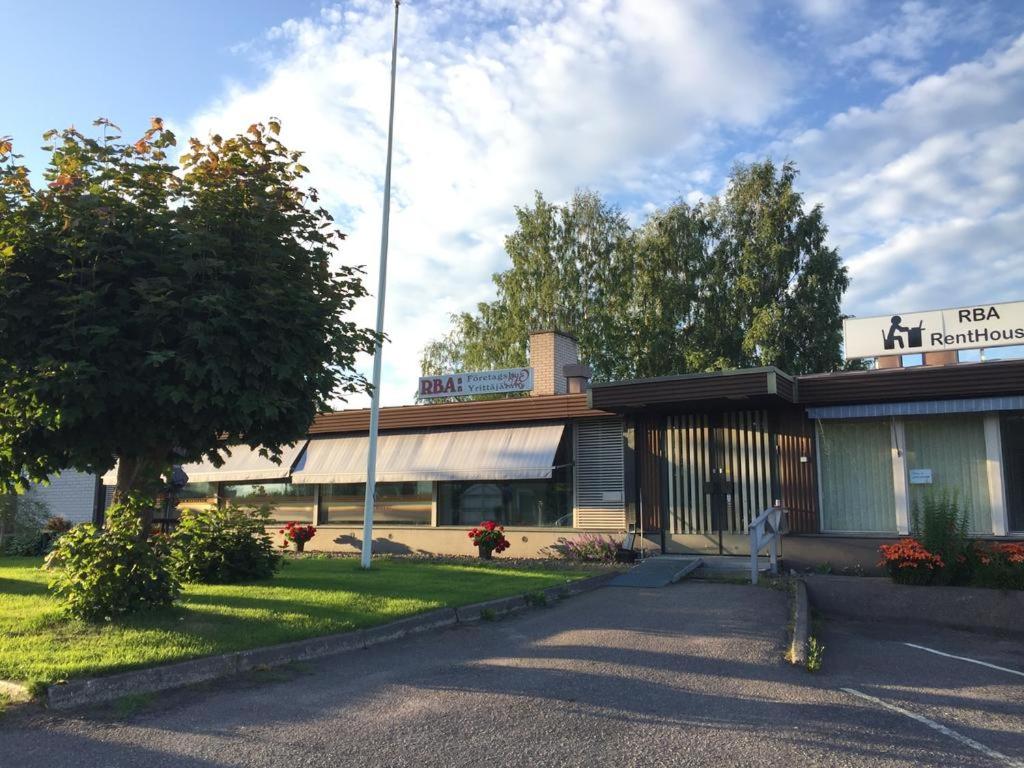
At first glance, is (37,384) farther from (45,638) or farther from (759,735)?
(759,735)

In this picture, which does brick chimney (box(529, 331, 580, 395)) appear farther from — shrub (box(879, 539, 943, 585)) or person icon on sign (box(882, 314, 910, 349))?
shrub (box(879, 539, 943, 585))

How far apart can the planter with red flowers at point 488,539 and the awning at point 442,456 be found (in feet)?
4.14

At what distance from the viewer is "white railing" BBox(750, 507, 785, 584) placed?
43.9 ft

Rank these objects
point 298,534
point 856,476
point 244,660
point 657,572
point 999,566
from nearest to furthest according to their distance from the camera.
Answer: point 244,660
point 999,566
point 657,572
point 856,476
point 298,534

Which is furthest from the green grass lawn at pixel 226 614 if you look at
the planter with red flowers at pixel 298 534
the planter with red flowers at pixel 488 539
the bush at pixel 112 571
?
the planter with red flowers at pixel 298 534

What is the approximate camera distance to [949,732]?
19.4 ft

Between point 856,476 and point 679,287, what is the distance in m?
19.3

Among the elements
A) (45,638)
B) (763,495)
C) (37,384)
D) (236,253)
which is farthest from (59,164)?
(763,495)

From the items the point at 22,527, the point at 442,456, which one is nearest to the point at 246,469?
the point at 22,527

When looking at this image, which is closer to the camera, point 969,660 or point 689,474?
point 969,660

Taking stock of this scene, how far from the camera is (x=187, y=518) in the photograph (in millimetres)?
11680

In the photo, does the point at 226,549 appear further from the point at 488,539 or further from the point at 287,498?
the point at 287,498

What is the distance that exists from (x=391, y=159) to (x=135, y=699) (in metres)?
12.2

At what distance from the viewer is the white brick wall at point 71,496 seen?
24828 millimetres
